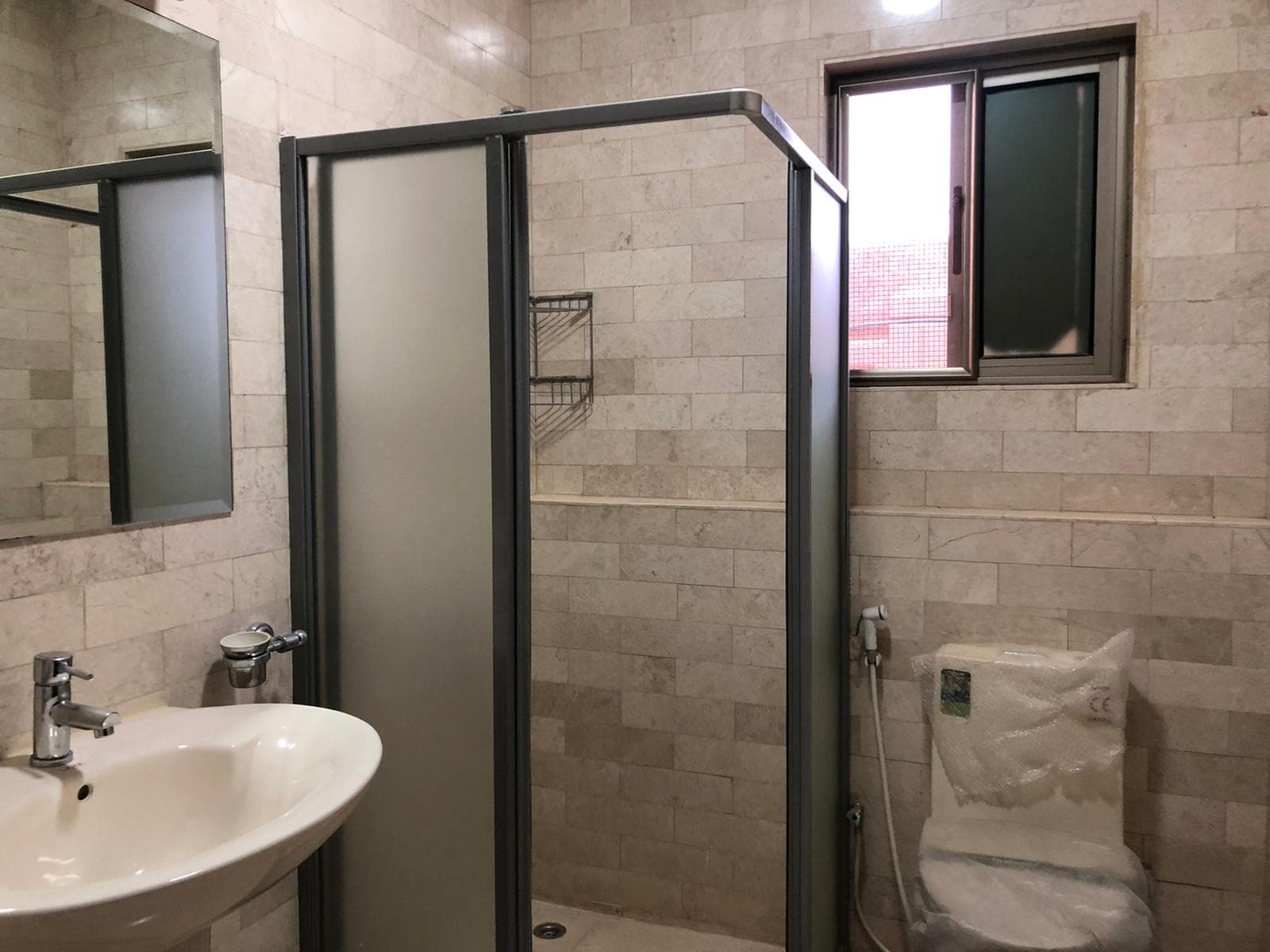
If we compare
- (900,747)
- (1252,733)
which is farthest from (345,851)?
(1252,733)

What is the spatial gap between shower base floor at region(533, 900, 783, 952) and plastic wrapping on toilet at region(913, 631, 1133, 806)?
80cm

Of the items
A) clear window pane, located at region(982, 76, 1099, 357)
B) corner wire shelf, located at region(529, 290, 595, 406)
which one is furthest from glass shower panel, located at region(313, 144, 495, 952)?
clear window pane, located at region(982, 76, 1099, 357)

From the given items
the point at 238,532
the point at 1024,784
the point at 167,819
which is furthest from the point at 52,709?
the point at 1024,784

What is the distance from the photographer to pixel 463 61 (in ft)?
8.42

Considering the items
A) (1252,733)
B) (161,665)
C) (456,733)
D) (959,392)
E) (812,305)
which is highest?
(812,305)

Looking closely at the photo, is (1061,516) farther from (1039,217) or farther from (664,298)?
(664,298)

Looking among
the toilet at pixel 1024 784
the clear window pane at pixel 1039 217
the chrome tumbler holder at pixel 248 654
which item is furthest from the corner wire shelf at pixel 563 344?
the chrome tumbler holder at pixel 248 654

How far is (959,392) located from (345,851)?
1.80m

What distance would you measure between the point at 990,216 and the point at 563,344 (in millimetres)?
1207

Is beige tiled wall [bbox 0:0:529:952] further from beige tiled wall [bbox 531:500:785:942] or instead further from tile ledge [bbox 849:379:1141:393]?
tile ledge [bbox 849:379:1141:393]

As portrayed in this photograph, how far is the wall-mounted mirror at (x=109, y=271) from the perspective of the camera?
56.3 inches

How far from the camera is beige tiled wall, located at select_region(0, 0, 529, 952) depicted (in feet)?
4.93

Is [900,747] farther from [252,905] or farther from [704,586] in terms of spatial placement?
[252,905]

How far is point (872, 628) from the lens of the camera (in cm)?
252
